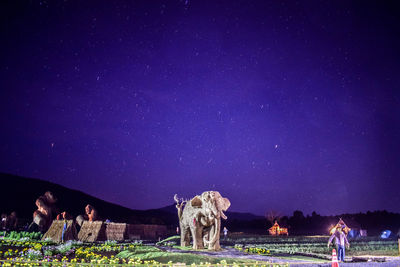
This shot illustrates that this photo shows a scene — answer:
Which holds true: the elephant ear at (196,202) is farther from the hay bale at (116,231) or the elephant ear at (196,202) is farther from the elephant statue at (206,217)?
the hay bale at (116,231)

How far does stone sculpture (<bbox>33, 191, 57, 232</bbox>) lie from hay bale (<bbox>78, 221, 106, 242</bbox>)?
6.19 meters

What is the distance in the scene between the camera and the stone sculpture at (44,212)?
32.2m

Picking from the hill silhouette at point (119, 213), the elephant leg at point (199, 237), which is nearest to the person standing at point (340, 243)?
the elephant leg at point (199, 237)

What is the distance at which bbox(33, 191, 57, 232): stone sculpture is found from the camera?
32219 millimetres

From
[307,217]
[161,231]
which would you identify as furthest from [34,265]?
[307,217]

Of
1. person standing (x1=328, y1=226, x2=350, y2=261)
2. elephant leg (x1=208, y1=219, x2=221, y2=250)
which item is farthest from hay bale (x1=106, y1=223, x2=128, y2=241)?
person standing (x1=328, y1=226, x2=350, y2=261)

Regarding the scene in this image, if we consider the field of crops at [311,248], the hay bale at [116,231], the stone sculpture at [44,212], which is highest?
the stone sculpture at [44,212]

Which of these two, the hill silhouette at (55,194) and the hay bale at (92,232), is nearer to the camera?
the hay bale at (92,232)

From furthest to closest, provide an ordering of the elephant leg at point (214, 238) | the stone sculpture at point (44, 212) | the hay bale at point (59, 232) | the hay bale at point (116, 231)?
the stone sculpture at point (44, 212) → the hay bale at point (116, 231) → the hay bale at point (59, 232) → the elephant leg at point (214, 238)

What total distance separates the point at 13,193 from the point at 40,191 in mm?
7090

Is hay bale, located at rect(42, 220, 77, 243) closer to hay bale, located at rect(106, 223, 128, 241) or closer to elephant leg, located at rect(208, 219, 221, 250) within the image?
hay bale, located at rect(106, 223, 128, 241)

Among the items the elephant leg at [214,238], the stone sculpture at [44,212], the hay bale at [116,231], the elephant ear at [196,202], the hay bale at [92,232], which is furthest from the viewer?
the stone sculpture at [44,212]

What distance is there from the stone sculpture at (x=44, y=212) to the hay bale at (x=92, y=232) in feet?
20.3

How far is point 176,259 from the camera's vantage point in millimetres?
13188
